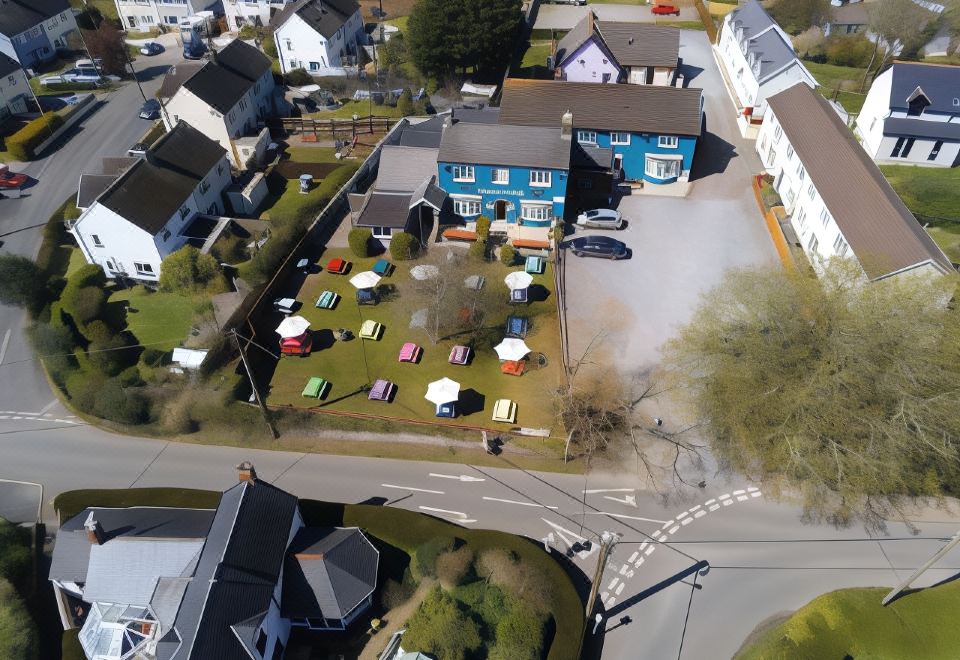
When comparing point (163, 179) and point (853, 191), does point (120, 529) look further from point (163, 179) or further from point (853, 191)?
point (853, 191)

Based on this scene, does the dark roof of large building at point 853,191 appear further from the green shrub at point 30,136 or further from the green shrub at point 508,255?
the green shrub at point 30,136

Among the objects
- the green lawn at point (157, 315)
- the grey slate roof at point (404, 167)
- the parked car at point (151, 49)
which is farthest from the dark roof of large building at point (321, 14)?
the green lawn at point (157, 315)

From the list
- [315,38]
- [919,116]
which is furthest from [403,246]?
[919,116]

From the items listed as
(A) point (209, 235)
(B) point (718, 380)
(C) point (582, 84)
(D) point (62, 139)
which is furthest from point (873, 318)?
(D) point (62, 139)

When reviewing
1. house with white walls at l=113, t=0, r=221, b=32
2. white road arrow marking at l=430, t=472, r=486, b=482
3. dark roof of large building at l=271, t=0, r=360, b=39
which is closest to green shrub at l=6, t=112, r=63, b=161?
dark roof of large building at l=271, t=0, r=360, b=39

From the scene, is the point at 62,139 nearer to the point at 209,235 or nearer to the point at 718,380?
the point at 209,235
